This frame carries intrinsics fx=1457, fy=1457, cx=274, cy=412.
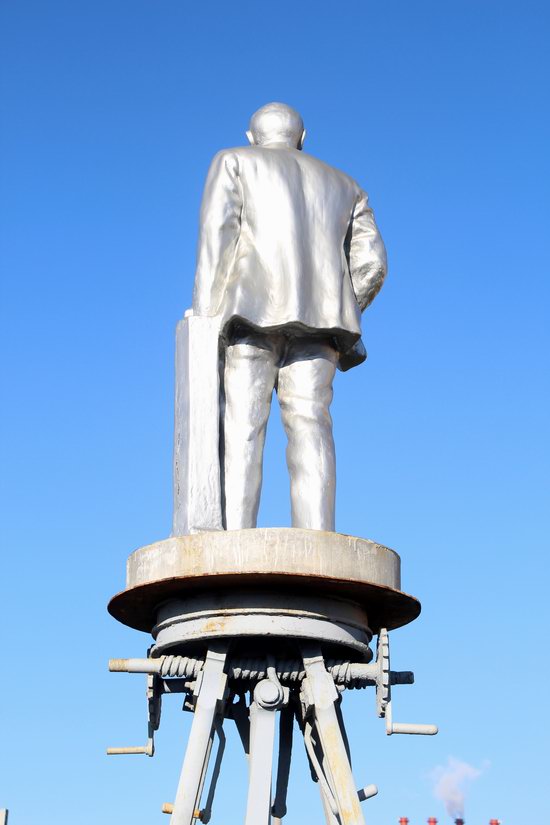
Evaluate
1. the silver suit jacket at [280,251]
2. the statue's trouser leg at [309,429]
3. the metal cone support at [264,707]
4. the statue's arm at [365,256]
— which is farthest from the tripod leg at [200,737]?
the statue's arm at [365,256]

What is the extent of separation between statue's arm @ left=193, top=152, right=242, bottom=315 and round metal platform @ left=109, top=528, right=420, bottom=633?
221 cm

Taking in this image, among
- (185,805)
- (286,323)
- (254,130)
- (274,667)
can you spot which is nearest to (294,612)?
(274,667)

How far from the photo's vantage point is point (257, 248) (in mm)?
12688

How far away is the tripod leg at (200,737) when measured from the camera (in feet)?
36.9

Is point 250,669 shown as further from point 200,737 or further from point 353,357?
point 353,357

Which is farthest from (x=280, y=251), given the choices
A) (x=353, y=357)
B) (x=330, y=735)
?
(x=330, y=735)

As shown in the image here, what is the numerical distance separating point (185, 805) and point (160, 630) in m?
1.52

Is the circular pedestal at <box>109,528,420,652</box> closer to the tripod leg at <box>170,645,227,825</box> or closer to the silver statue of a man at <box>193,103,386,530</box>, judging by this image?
the tripod leg at <box>170,645,227,825</box>

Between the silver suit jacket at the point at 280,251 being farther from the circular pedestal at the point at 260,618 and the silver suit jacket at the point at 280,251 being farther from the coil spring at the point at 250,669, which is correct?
the coil spring at the point at 250,669

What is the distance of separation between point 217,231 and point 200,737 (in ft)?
14.2

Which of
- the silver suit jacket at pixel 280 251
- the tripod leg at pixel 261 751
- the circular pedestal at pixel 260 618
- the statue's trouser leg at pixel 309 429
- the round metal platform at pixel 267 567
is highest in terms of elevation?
the silver suit jacket at pixel 280 251

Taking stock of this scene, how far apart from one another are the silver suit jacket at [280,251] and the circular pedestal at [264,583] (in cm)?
202

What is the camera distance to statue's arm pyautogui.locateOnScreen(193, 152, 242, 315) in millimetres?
12586

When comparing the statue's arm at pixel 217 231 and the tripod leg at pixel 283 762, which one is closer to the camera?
the statue's arm at pixel 217 231
